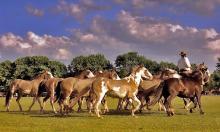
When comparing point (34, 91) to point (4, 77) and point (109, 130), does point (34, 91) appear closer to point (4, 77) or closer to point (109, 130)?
point (109, 130)

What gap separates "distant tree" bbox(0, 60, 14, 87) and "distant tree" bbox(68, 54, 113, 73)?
14.8 meters

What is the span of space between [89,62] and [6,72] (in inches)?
818

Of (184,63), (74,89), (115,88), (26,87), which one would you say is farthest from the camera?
(26,87)

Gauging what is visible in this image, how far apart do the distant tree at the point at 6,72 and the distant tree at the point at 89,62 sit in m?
14.8

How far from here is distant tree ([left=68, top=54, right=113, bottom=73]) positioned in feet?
374

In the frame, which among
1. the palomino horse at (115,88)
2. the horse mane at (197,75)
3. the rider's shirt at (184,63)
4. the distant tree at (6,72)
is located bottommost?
the palomino horse at (115,88)

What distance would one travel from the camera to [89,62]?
375 ft

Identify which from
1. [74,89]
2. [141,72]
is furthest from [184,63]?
[74,89]

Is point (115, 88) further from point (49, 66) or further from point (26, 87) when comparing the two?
point (49, 66)

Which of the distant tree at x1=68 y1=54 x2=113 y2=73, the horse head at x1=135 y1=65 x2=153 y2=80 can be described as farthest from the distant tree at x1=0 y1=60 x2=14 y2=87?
the horse head at x1=135 y1=65 x2=153 y2=80

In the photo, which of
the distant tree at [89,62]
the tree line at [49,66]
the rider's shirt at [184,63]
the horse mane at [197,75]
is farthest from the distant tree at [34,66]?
the horse mane at [197,75]

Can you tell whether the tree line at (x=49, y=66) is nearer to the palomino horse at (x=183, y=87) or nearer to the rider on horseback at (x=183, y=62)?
the rider on horseback at (x=183, y=62)

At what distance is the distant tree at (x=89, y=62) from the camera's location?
114m

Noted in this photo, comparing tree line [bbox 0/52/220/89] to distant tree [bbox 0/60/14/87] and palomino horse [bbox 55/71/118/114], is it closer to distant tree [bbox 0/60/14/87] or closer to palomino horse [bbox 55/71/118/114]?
distant tree [bbox 0/60/14/87]
